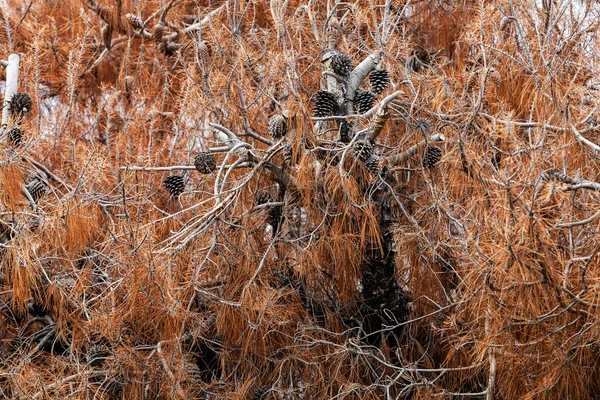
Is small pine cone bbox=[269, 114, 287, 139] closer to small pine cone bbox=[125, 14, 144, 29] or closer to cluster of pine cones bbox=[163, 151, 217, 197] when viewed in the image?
cluster of pine cones bbox=[163, 151, 217, 197]

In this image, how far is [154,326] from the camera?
3.95m

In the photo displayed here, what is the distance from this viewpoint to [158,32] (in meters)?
5.21

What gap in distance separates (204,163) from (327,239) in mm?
526

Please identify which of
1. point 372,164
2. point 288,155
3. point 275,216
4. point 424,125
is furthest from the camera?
point 275,216

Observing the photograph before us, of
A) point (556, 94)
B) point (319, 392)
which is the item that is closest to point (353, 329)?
point (319, 392)

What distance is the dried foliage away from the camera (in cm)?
347

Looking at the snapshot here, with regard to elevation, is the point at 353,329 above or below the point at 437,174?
below

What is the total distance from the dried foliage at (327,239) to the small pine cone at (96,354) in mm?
12

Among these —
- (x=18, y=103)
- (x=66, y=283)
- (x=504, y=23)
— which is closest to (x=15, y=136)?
(x=18, y=103)

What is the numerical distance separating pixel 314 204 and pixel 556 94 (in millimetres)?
919

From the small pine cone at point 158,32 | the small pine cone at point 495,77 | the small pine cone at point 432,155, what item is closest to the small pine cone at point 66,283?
the small pine cone at point 432,155

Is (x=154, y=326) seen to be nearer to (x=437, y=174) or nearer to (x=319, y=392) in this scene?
(x=319, y=392)

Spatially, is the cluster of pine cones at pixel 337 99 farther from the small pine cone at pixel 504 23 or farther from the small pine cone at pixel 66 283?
the small pine cone at pixel 66 283

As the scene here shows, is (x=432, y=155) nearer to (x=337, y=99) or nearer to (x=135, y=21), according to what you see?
(x=337, y=99)
